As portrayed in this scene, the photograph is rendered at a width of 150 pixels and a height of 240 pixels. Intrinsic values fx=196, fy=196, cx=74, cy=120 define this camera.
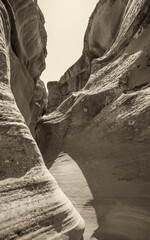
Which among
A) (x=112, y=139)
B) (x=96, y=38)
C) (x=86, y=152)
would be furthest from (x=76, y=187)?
(x=96, y=38)

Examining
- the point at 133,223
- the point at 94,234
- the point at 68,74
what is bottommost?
the point at 94,234

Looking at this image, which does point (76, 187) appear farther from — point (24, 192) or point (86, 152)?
point (24, 192)

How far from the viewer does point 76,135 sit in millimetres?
3828

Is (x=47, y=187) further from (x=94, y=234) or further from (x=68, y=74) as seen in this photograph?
(x=68, y=74)

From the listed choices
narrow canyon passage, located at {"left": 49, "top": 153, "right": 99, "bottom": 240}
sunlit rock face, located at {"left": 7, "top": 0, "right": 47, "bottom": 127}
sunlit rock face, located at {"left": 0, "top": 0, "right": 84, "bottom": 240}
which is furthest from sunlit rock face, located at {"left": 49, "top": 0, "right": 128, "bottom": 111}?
sunlit rock face, located at {"left": 0, "top": 0, "right": 84, "bottom": 240}

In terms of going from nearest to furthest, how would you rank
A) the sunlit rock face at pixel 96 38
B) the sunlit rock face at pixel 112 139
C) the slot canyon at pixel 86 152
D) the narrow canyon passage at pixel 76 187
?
the slot canyon at pixel 86 152 < the sunlit rock face at pixel 112 139 < the narrow canyon passage at pixel 76 187 < the sunlit rock face at pixel 96 38

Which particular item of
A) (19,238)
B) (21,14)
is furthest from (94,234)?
(21,14)

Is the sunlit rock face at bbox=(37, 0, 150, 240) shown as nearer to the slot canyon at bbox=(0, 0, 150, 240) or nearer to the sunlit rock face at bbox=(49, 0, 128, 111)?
the slot canyon at bbox=(0, 0, 150, 240)

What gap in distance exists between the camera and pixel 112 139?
3.25 m

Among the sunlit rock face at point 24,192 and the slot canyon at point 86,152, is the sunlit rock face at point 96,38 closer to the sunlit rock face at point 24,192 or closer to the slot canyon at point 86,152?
the slot canyon at point 86,152

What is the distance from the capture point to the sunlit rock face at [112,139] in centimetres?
277

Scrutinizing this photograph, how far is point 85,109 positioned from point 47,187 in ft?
6.48

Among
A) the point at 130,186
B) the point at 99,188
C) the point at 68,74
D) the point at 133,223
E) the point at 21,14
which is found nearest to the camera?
the point at 133,223

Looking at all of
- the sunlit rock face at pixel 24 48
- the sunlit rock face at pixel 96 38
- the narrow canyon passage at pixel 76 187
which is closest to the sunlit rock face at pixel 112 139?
the narrow canyon passage at pixel 76 187
